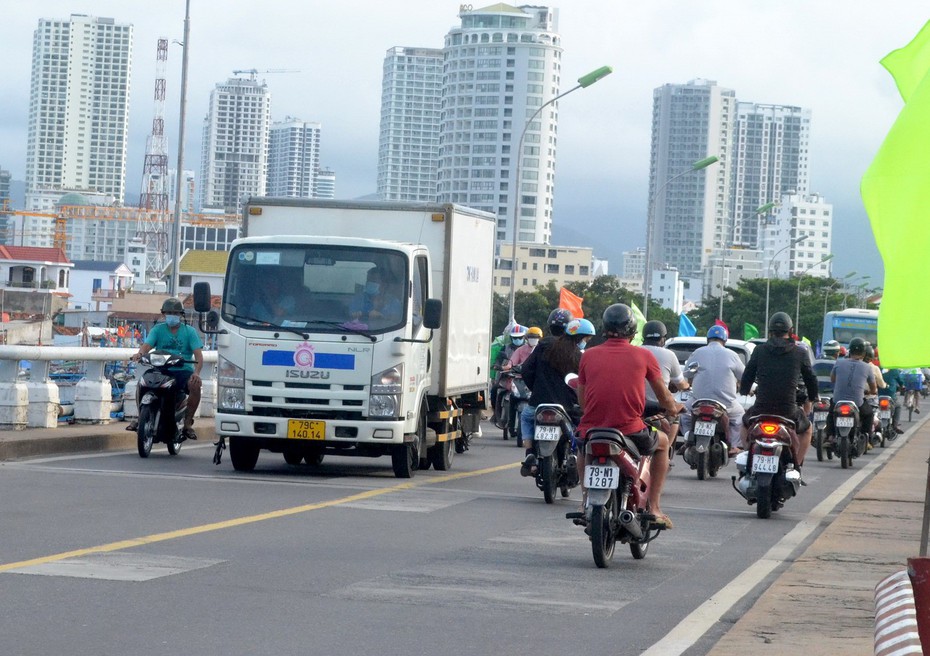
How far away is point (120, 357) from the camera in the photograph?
1853cm

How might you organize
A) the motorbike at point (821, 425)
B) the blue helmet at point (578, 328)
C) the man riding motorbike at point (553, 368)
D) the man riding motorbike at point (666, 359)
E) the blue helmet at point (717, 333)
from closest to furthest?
the man riding motorbike at point (666, 359), the blue helmet at point (578, 328), the man riding motorbike at point (553, 368), the blue helmet at point (717, 333), the motorbike at point (821, 425)

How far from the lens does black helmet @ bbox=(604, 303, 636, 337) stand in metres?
10.2

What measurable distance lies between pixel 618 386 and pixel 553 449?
144 inches

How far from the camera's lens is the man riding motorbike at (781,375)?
13617 millimetres

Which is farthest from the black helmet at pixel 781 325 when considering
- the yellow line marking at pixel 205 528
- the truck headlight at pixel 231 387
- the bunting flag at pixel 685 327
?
the bunting flag at pixel 685 327

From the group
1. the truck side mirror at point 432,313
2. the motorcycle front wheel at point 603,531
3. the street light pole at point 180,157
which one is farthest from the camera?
the street light pole at point 180,157

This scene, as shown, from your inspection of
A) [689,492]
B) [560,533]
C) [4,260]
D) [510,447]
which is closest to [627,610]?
[560,533]

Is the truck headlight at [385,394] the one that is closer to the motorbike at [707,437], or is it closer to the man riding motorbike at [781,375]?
the man riding motorbike at [781,375]

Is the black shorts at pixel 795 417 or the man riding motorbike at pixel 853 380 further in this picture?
the man riding motorbike at pixel 853 380

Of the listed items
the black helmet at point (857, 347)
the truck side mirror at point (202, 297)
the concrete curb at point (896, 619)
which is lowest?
the concrete curb at point (896, 619)

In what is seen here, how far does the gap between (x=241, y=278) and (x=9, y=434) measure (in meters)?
3.26

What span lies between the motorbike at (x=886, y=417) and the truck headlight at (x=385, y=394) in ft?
48.0

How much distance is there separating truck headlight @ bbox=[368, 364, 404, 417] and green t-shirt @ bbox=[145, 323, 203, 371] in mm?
2839

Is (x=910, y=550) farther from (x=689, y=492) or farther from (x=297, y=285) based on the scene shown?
(x=297, y=285)
